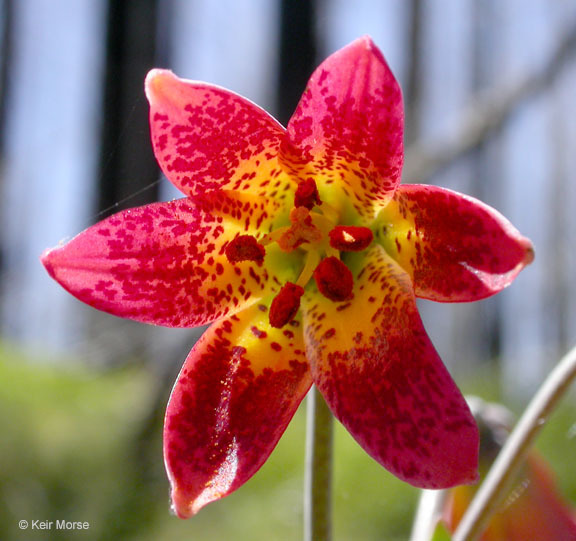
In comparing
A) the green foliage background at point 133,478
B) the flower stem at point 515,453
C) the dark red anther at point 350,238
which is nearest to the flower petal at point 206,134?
the dark red anther at point 350,238

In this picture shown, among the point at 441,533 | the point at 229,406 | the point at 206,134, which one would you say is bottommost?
the point at 441,533

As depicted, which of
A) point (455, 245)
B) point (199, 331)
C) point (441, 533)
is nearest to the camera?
point (455, 245)

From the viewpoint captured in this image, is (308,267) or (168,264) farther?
(308,267)

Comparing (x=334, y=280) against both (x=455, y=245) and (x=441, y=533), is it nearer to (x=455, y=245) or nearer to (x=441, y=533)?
(x=455, y=245)

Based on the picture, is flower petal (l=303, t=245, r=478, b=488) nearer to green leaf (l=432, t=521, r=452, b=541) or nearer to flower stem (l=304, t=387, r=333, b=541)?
flower stem (l=304, t=387, r=333, b=541)

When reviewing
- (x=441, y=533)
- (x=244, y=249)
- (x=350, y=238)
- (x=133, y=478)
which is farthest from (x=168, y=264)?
(x=133, y=478)

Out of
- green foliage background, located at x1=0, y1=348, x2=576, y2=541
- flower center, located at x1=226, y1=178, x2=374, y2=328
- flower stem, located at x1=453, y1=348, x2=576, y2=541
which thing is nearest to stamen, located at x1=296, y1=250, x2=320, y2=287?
flower center, located at x1=226, y1=178, x2=374, y2=328

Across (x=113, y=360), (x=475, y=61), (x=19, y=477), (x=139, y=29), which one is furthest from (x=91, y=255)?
(x=475, y=61)
